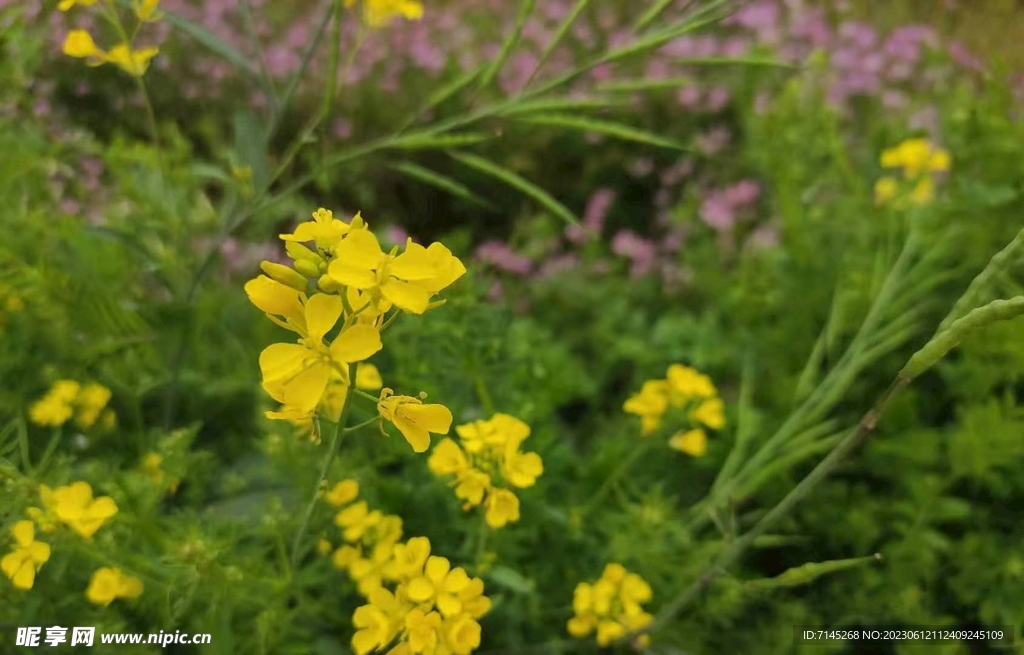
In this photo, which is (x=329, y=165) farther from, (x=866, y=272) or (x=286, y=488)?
(x=866, y=272)

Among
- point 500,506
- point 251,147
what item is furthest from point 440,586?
point 251,147

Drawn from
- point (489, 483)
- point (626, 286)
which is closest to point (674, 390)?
point (489, 483)

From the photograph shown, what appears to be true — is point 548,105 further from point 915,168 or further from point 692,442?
point 915,168

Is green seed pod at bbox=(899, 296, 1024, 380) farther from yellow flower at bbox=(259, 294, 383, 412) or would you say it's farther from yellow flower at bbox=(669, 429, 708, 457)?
yellow flower at bbox=(669, 429, 708, 457)

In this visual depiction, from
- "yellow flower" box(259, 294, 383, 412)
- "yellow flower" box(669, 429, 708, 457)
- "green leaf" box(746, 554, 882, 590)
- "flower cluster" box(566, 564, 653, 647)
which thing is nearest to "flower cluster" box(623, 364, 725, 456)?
"yellow flower" box(669, 429, 708, 457)

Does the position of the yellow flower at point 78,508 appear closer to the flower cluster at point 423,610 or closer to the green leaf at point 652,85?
the flower cluster at point 423,610

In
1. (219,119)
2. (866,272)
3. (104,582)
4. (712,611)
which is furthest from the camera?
(219,119)
